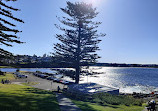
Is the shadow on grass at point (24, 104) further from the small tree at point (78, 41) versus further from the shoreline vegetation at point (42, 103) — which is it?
the small tree at point (78, 41)

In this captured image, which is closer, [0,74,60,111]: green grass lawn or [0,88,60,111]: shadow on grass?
[0,88,60,111]: shadow on grass

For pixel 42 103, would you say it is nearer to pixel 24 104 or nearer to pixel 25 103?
pixel 25 103

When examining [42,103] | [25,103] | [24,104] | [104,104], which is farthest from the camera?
[104,104]

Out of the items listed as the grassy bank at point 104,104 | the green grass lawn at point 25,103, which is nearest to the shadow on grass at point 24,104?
the green grass lawn at point 25,103

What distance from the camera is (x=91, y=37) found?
3875cm

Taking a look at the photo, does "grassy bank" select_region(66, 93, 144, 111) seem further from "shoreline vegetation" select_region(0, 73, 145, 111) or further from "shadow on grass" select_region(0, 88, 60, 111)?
"shadow on grass" select_region(0, 88, 60, 111)

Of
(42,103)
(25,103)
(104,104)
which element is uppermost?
(25,103)

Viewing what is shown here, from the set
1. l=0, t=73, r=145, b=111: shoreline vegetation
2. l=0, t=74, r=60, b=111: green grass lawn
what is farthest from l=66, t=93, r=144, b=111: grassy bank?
l=0, t=74, r=60, b=111: green grass lawn

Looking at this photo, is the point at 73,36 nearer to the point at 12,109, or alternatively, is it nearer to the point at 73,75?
the point at 73,75

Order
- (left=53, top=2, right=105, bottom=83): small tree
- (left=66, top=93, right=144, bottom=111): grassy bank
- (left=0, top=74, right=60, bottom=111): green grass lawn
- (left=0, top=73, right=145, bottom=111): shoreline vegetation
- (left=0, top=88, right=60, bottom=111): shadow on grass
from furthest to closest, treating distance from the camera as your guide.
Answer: (left=53, top=2, right=105, bottom=83): small tree, (left=66, top=93, right=144, bottom=111): grassy bank, (left=0, top=73, right=145, bottom=111): shoreline vegetation, (left=0, top=74, right=60, bottom=111): green grass lawn, (left=0, top=88, right=60, bottom=111): shadow on grass

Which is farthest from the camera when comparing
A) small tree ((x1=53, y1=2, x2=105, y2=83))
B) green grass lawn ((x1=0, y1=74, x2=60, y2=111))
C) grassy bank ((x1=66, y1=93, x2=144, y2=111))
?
small tree ((x1=53, y1=2, x2=105, y2=83))

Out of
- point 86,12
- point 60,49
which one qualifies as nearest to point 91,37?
point 86,12

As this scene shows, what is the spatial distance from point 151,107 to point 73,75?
2771 cm

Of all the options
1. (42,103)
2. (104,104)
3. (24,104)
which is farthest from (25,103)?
(104,104)
